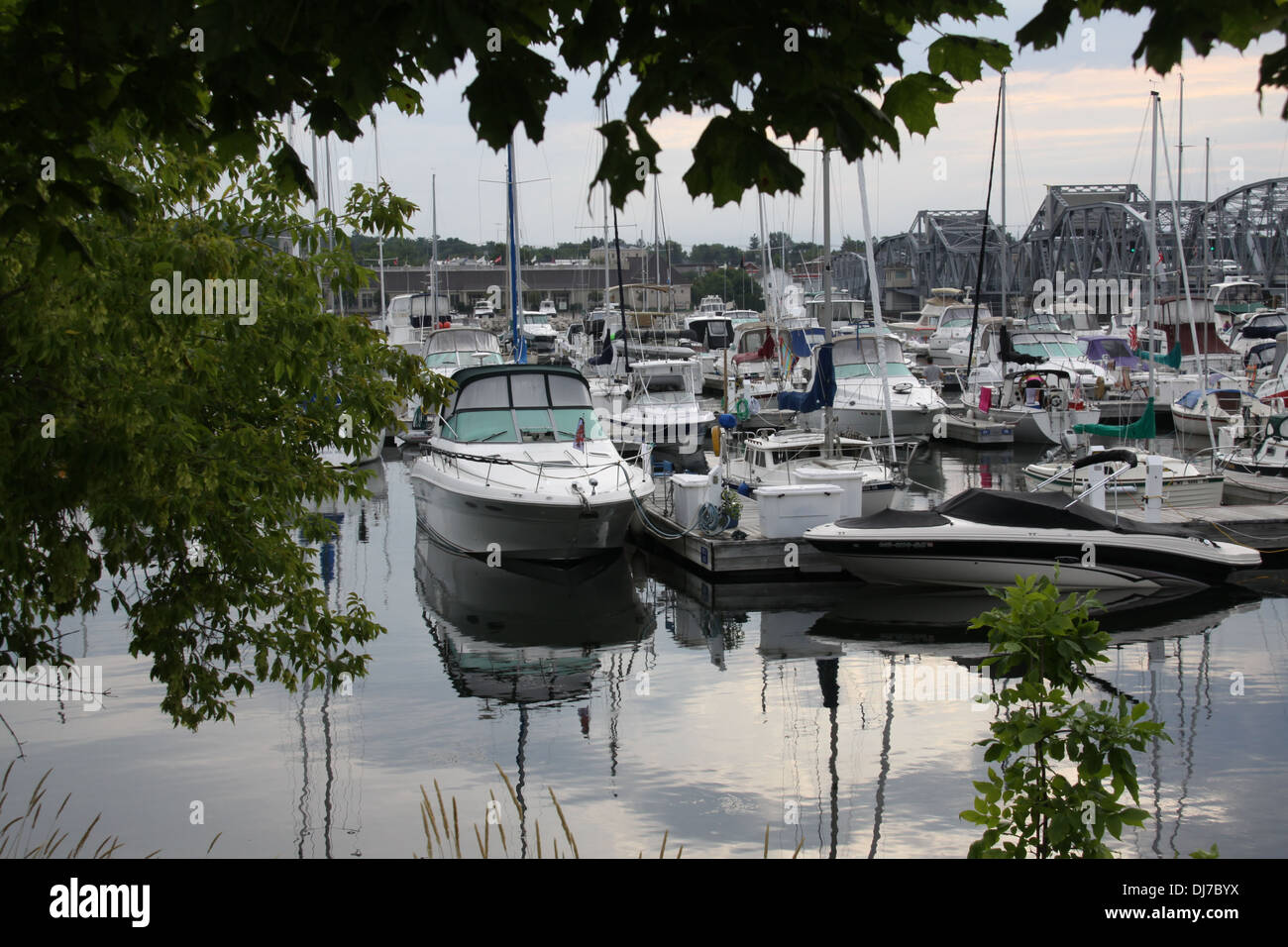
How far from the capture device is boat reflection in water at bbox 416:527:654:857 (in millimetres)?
15094

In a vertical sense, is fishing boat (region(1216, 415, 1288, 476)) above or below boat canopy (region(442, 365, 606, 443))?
below

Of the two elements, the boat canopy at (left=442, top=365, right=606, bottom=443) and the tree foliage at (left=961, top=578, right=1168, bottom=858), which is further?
the boat canopy at (left=442, top=365, right=606, bottom=443)

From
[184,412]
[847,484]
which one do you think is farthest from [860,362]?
[184,412]

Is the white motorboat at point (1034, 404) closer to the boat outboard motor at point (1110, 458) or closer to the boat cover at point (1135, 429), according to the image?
the boat cover at point (1135, 429)

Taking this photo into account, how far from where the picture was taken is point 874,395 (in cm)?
3528

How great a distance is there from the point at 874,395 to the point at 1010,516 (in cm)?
1689

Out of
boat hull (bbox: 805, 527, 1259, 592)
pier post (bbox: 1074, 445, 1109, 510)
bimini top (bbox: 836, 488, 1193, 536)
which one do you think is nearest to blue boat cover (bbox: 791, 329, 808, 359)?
pier post (bbox: 1074, 445, 1109, 510)

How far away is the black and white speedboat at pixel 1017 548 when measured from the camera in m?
18.5

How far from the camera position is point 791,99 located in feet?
11.5

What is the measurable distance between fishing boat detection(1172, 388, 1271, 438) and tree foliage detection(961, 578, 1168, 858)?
99.7ft

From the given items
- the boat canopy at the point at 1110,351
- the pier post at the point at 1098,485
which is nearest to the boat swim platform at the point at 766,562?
the pier post at the point at 1098,485

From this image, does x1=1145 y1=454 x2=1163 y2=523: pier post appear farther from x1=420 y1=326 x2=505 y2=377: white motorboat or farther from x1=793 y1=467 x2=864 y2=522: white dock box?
x1=420 y1=326 x2=505 y2=377: white motorboat
